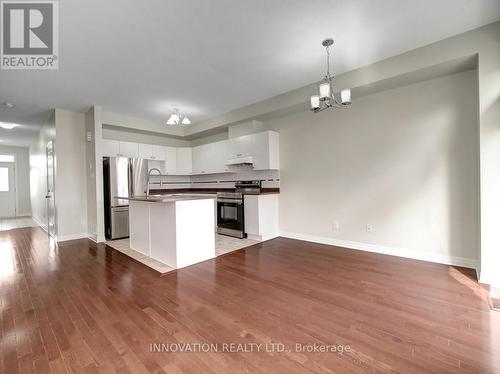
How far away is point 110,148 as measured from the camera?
16.5 feet

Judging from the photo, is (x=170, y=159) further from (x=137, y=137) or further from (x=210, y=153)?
(x=210, y=153)

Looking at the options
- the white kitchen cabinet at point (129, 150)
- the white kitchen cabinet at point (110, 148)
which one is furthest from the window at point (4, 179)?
the white kitchen cabinet at point (129, 150)

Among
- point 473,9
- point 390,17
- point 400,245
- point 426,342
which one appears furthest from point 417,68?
point 426,342

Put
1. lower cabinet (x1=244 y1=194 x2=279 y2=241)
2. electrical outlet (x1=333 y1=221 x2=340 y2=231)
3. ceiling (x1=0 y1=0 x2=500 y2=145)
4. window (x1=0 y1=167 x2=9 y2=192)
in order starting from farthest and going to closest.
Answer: window (x1=0 y1=167 x2=9 y2=192), lower cabinet (x1=244 y1=194 x2=279 y2=241), electrical outlet (x1=333 y1=221 x2=340 y2=231), ceiling (x1=0 y1=0 x2=500 y2=145)

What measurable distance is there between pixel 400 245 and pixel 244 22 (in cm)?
352

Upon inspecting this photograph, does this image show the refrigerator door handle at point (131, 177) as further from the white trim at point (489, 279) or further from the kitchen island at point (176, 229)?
the white trim at point (489, 279)

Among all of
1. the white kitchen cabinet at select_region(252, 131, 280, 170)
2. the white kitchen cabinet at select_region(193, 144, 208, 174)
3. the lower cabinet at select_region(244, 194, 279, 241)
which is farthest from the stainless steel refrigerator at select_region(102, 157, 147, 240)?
the white kitchen cabinet at select_region(252, 131, 280, 170)

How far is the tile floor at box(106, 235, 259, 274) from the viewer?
314 cm

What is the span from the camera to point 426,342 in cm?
159

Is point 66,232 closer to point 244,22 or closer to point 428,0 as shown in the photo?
point 244,22

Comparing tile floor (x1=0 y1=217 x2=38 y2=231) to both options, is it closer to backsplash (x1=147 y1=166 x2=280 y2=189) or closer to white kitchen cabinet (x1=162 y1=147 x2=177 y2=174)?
backsplash (x1=147 y1=166 x2=280 y2=189)

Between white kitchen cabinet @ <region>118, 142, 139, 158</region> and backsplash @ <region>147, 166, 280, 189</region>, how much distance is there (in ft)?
3.57

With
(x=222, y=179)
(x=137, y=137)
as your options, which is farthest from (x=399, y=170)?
(x=137, y=137)

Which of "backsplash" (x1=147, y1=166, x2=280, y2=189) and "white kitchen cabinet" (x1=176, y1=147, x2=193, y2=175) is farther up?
"white kitchen cabinet" (x1=176, y1=147, x2=193, y2=175)
